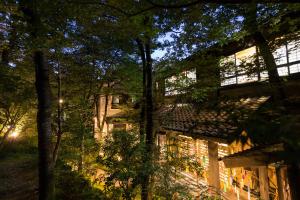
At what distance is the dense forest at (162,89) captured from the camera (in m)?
2.55

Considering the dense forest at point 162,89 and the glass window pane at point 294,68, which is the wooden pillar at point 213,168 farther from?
the glass window pane at point 294,68

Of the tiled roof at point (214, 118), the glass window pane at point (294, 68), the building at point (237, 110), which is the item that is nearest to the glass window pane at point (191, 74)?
the building at point (237, 110)

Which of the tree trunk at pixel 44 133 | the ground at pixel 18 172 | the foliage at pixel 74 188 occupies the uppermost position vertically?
the tree trunk at pixel 44 133

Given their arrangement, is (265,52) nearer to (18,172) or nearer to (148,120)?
(148,120)

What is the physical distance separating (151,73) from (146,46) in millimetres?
1018

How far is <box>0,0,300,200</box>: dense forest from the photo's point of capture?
255 cm

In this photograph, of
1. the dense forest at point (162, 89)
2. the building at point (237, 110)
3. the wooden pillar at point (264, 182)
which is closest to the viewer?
the building at point (237, 110)

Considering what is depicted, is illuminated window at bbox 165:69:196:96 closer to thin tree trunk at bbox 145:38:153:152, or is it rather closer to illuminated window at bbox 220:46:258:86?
thin tree trunk at bbox 145:38:153:152

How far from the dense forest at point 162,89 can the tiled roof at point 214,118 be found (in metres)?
0.03

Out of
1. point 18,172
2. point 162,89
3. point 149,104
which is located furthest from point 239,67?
point 18,172

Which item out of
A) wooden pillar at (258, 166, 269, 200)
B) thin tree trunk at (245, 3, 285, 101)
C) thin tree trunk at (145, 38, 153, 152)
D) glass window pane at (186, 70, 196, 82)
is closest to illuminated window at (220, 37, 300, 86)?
thin tree trunk at (245, 3, 285, 101)

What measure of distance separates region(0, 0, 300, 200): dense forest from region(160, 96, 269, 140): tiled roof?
0.03 metres

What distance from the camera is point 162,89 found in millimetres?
8500

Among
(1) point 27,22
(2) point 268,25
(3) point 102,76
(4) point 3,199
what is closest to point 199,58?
(2) point 268,25
